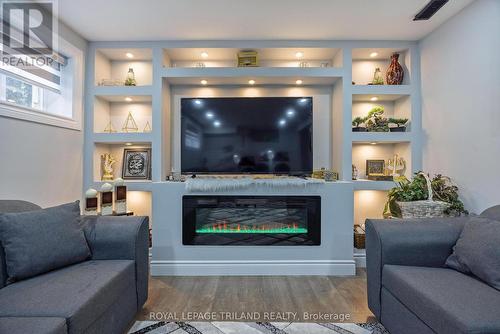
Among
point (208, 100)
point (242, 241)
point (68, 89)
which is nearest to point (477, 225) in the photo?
point (242, 241)

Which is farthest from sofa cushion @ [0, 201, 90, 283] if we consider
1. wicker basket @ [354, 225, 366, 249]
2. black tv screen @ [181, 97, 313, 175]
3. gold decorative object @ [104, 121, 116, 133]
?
wicker basket @ [354, 225, 366, 249]

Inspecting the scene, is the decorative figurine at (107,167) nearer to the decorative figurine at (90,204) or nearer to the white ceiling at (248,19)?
the decorative figurine at (90,204)

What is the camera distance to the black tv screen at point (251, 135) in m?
2.82

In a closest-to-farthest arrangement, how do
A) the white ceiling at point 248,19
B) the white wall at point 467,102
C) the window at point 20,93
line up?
the window at point 20,93 → the white wall at point 467,102 → the white ceiling at point 248,19

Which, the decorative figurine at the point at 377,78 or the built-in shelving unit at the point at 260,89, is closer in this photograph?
the built-in shelving unit at the point at 260,89

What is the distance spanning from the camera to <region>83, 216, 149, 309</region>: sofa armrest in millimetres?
1753

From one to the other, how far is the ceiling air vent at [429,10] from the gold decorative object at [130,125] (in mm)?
3204

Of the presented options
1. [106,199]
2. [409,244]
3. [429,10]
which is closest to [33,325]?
[106,199]

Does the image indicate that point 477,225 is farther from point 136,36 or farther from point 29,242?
point 136,36

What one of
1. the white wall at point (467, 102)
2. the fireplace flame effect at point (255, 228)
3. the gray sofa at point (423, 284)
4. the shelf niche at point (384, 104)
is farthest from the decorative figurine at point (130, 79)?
the white wall at point (467, 102)

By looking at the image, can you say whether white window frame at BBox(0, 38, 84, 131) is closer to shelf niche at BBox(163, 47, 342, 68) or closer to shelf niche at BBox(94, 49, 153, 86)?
shelf niche at BBox(94, 49, 153, 86)

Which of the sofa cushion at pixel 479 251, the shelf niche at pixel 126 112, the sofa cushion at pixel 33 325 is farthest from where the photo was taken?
the shelf niche at pixel 126 112

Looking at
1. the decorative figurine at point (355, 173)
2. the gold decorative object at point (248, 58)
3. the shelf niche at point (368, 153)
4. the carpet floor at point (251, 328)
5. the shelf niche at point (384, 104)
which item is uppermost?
the gold decorative object at point (248, 58)

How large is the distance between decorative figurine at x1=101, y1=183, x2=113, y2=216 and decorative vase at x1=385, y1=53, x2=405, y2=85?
3237mm
